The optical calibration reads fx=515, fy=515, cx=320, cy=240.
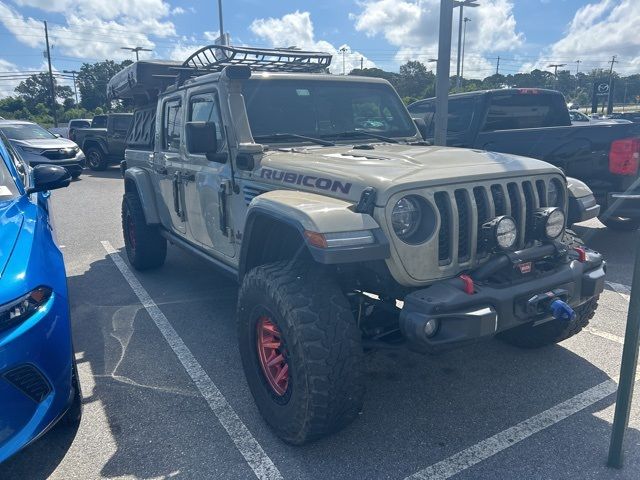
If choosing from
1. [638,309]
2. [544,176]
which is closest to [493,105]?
[544,176]

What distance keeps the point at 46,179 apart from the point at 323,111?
2139 millimetres

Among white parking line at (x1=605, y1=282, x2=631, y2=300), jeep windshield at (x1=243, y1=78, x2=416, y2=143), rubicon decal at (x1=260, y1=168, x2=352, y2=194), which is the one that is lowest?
white parking line at (x1=605, y1=282, x2=631, y2=300)

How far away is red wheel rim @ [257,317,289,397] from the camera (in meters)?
2.89

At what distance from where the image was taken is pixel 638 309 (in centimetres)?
241

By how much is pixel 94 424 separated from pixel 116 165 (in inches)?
691

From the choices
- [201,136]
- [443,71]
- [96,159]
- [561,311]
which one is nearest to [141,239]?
[201,136]

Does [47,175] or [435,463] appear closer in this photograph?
[435,463]

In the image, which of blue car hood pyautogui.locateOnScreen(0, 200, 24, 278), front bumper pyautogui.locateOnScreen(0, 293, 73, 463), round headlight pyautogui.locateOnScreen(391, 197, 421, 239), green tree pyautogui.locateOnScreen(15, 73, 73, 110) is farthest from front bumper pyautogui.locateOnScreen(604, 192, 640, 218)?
green tree pyautogui.locateOnScreen(15, 73, 73, 110)

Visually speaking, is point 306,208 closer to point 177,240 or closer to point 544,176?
point 544,176

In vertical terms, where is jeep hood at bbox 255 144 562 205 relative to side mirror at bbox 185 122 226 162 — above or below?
below

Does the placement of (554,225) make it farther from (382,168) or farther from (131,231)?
(131,231)

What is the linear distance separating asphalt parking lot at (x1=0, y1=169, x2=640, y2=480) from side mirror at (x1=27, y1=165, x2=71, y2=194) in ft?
4.30

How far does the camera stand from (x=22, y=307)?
7.95 feet

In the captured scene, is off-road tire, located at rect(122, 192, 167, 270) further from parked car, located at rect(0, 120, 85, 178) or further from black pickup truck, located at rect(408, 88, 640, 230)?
parked car, located at rect(0, 120, 85, 178)
